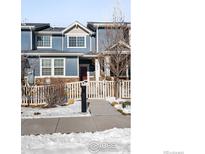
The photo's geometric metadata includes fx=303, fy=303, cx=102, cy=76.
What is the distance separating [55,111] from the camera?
233 cm

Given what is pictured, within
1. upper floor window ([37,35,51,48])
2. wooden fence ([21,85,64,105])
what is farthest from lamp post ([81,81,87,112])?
upper floor window ([37,35,51,48])

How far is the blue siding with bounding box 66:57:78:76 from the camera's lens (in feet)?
7.35

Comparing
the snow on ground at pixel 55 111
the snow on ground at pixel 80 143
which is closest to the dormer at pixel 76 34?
the snow on ground at pixel 55 111

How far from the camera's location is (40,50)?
2.24 meters

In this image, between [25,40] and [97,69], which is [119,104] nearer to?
[97,69]

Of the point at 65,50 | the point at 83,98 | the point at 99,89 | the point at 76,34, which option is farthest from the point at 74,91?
the point at 76,34

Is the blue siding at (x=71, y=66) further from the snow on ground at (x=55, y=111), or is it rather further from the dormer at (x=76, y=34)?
the snow on ground at (x=55, y=111)

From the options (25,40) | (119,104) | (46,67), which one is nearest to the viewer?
(25,40)

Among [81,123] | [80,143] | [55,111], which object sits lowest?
[80,143]

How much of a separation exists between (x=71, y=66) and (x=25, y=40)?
39cm

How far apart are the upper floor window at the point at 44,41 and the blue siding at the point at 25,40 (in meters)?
0.09
